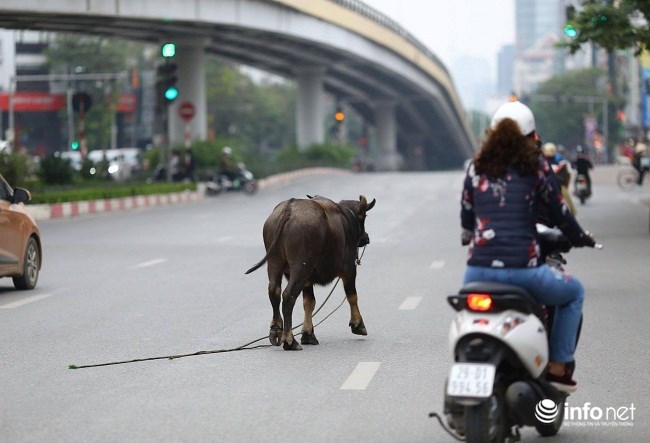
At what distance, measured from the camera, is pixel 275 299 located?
10.8 meters

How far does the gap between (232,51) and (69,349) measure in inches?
2344

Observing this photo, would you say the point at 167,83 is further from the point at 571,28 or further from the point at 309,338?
the point at 309,338

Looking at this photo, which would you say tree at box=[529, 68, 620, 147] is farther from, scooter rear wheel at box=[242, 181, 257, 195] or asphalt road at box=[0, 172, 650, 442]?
asphalt road at box=[0, 172, 650, 442]

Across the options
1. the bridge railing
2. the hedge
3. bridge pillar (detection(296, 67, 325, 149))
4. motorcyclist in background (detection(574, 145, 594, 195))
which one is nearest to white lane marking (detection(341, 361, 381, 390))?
the hedge

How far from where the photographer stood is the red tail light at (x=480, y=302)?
6.75m

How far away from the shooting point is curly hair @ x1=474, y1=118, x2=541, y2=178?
7.09m

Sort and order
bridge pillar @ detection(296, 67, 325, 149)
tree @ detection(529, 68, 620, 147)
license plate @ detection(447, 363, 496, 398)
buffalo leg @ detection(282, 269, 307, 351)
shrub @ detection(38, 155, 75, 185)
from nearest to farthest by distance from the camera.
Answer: license plate @ detection(447, 363, 496, 398), buffalo leg @ detection(282, 269, 307, 351), shrub @ detection(38, 155, 75, 185), bridge pillar @ detection(296, 67, 325, 149), tree @ detection(529, 68, 620, 147)

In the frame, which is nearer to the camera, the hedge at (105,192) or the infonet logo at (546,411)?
the infonet logo at (546,411)

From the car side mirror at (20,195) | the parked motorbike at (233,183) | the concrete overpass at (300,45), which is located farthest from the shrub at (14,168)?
the car side mirror at (20,195)

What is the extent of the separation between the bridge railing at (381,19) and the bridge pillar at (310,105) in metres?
4.28

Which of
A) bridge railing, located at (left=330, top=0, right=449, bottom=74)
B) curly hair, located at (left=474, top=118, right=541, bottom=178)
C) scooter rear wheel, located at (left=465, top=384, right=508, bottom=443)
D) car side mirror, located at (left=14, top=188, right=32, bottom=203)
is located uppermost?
bridge railing, located at (left=330, top=0, right=449, bottom=74)

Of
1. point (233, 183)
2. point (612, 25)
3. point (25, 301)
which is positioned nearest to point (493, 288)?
point (25, 301)

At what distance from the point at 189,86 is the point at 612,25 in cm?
3241

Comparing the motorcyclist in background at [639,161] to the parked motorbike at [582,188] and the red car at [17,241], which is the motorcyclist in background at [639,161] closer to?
the parked motorbike at [582,188]
